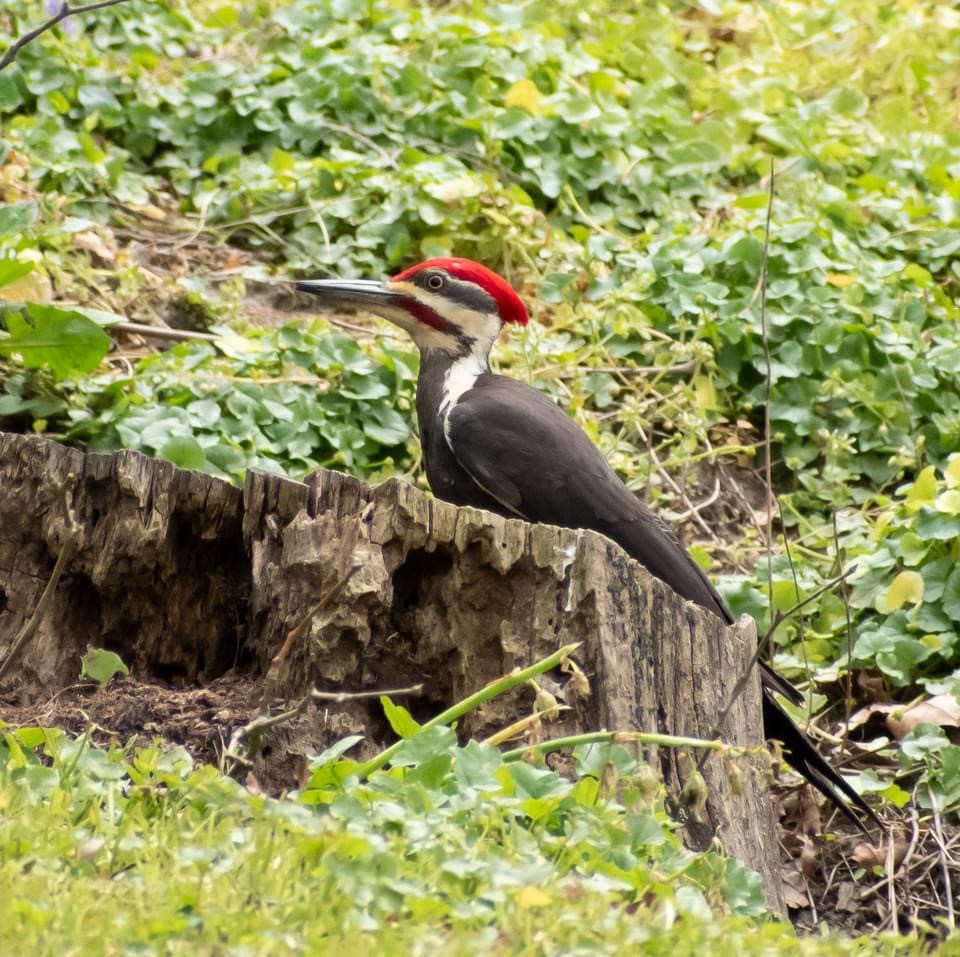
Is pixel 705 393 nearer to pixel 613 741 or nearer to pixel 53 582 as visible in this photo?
pixel 613 741

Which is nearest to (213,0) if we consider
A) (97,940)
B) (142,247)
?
(142,247)

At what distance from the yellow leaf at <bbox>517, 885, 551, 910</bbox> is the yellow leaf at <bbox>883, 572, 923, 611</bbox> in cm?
256

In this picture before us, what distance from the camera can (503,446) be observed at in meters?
4.63

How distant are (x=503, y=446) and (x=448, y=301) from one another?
2.39 feet

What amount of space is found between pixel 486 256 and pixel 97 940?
4578mm

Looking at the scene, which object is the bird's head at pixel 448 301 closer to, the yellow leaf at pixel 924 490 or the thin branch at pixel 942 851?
the yellow leaf at pixel 924 490

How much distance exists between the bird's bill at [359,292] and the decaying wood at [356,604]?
141 cm

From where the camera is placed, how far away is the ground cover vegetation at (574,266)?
4.88 m

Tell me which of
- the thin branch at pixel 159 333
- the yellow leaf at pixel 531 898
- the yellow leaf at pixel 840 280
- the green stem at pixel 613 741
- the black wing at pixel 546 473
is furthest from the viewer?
the yellow leaf at pixel 840 280

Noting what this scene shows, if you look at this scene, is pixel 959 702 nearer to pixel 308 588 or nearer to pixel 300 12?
pixel 308 588

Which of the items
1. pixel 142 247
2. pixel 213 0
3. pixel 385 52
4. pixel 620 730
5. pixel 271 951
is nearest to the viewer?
pixel 271 951

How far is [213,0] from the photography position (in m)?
8.16

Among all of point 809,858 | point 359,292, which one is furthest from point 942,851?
point 359,292

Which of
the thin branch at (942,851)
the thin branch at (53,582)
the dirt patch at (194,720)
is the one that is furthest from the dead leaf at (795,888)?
the thin branch at (53,582)
